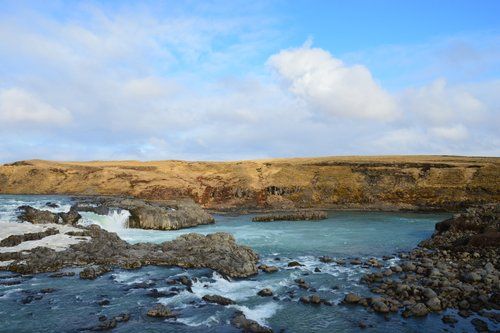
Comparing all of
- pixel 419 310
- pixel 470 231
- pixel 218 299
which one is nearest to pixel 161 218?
pixel 218 299

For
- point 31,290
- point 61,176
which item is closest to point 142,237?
point 31,290

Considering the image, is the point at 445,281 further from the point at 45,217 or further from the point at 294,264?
the point at 45,217

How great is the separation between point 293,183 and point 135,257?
5218 centimetres

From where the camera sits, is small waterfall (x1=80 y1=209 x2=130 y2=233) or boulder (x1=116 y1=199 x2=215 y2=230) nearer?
small waterfall (x1=80 y1=209 x2=130 y2=233)

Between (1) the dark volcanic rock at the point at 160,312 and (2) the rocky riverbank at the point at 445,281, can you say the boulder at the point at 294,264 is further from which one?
(1) the dark volcanic rock at the point at 160,312

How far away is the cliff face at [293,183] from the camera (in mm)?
70500

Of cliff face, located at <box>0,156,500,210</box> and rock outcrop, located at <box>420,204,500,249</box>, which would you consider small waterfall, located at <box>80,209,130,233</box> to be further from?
rock outcrop, located at <box>420,204,500,249</box>

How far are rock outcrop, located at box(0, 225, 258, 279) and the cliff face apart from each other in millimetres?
40871

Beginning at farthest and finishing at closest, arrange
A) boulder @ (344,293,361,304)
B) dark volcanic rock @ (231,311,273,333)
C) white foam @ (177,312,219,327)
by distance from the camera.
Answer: boulder @ (344,293,361,304) < white foam @ (177,312,219,327) < dark volcanic rock @ (231,311,273,333)

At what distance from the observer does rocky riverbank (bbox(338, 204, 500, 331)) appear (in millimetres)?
19953

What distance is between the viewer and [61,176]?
9431cm

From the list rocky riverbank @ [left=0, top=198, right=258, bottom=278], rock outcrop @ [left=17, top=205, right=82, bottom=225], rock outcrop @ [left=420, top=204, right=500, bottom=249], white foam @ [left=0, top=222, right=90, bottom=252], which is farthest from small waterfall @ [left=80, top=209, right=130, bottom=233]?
rock outcrop @ [left=420, top=204, right=500, bottom=249]

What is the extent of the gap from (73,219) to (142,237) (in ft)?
28.5

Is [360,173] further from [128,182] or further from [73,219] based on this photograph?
[73,219]
